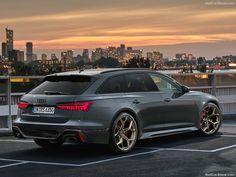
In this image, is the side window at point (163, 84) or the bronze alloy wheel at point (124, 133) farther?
the side window at point (163, 84)

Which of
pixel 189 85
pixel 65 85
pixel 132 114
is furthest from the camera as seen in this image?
pixel 189 85

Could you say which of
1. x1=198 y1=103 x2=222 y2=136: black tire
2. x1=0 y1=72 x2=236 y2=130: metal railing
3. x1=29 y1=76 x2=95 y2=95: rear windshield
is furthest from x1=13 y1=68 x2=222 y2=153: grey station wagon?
x1=0 y1=72 x2=236 y2=130: metal railing

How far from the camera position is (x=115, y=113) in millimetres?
9656

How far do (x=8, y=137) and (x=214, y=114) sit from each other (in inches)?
180

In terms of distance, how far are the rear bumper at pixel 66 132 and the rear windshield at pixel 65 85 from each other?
61 centimetres

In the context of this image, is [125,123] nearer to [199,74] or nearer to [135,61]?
[199,74]

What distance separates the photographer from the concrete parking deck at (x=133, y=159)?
8.05 metres

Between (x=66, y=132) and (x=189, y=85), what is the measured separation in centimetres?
865

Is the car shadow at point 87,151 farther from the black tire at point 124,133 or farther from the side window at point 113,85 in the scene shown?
the side window at point 113,85

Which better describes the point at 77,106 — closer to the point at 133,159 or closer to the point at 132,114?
the point at 132,114

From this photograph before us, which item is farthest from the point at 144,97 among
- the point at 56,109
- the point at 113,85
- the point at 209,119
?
the point at 209,119

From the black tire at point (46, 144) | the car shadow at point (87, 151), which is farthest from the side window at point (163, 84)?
the black tire at point (46, 144)

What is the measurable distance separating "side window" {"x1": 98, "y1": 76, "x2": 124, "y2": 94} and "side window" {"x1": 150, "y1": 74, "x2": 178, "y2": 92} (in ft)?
2.99

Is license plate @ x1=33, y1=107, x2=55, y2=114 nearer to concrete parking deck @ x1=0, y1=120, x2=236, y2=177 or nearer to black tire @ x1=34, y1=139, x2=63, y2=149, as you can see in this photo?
concrete parking deck @ x1=0, y1=120, x2=236, y2=177
